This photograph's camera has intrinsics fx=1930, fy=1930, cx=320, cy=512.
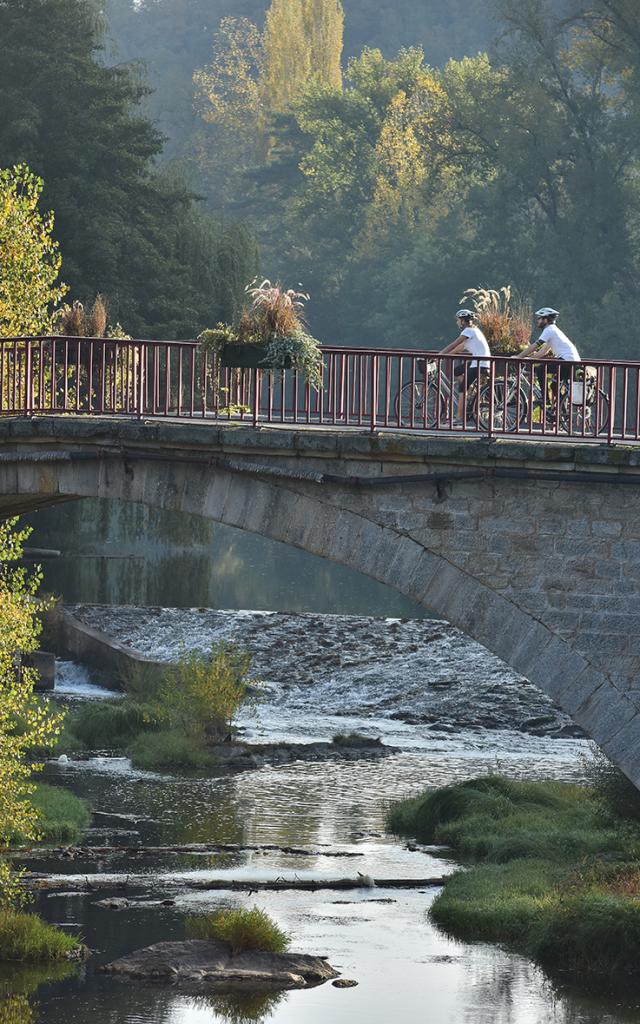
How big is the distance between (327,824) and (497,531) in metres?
7.74

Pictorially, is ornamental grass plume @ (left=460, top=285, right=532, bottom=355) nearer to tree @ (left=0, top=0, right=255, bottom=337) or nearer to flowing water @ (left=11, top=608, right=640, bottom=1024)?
flowing water @ (left=11, top=608, right=640, bottom=1024)

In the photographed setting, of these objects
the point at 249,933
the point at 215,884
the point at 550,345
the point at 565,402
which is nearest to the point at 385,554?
the point at 565,402

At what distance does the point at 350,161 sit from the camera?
76938 millimetres

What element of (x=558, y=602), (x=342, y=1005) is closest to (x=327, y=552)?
(x=558, y=602)

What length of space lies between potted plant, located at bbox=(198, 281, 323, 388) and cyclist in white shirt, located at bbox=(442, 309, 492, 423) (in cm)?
141

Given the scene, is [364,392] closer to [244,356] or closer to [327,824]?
[244,356]

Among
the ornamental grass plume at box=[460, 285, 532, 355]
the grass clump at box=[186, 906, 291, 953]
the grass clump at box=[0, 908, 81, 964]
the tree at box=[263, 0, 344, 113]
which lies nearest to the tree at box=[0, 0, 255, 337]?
the ornamental grass plume at box=[460, 285, 532, 355]

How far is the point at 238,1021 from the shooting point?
17.5 meters

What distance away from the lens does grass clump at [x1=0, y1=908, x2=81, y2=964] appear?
61.9 feet

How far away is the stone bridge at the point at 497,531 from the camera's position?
18.4 meters

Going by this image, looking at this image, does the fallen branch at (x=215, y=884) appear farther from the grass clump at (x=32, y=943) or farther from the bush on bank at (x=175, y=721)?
the bush on bank at (x=175, y=721)

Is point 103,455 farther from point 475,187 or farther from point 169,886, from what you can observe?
point 475,187

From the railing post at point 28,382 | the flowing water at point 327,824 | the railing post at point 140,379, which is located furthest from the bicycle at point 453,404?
the flowing water at point 327,824

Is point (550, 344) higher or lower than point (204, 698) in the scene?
higher
